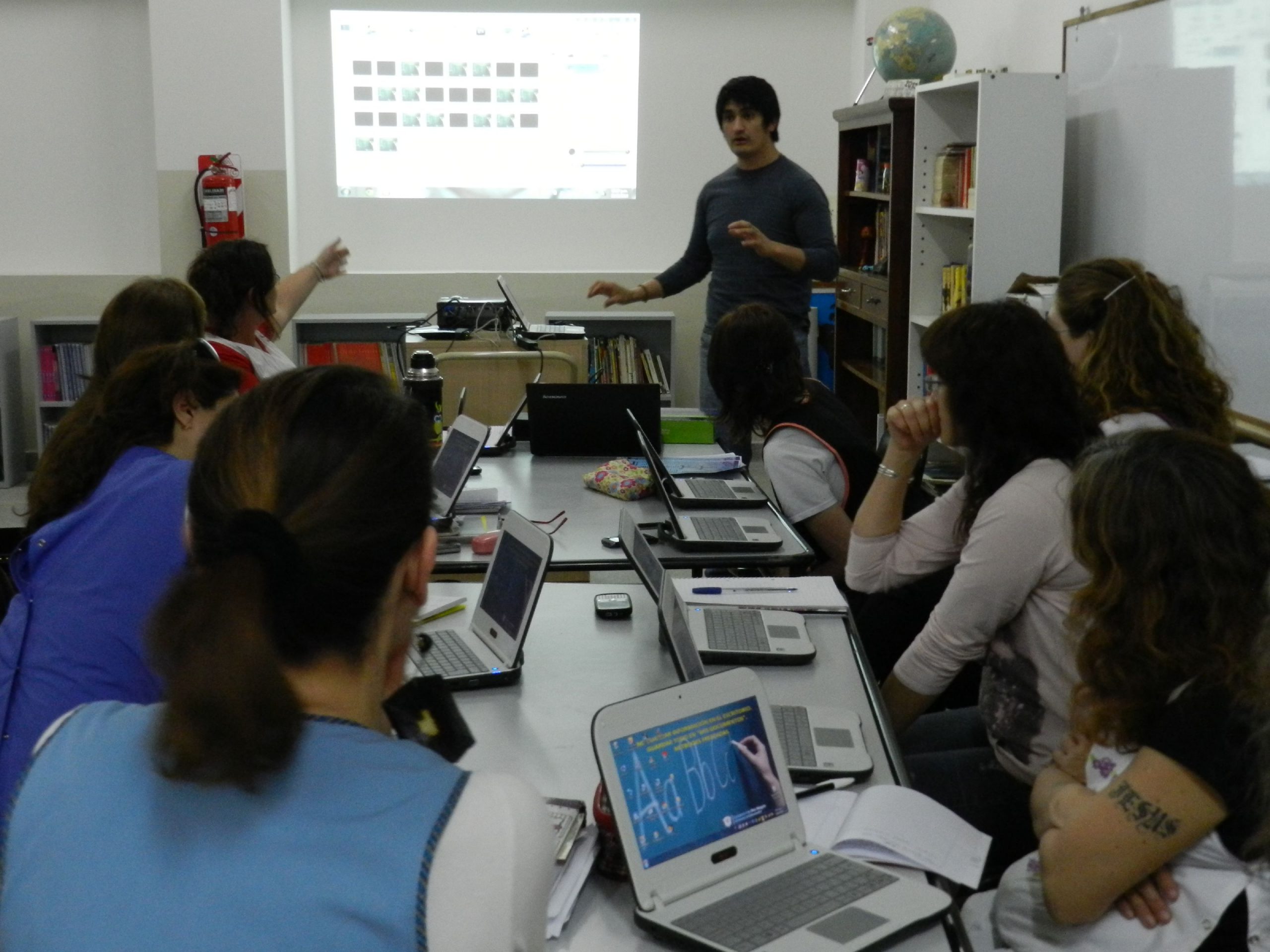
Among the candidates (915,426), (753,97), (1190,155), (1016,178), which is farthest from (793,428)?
(753,97)

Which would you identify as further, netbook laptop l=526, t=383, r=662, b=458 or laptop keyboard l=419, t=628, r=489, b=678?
netbook laptop l=526, t=383, r=662, b=458

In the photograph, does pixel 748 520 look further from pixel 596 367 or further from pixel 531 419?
pixel 596 367

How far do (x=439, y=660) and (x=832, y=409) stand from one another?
1.30m

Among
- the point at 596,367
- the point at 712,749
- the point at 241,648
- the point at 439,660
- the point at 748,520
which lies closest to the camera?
the point at 241,648

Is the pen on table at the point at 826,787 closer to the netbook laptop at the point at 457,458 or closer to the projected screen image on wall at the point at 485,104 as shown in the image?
the netbook laptop at the point at 457,458

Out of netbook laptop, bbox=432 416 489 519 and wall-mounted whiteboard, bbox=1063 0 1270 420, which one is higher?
wall-mounted whiteboard, bbox=1063 0 1270 420

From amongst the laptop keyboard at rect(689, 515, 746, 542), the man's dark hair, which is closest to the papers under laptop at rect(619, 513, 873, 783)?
the laptop keyboard at rect(689, 515, 746, 542)

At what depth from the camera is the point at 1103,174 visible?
13.1 ft

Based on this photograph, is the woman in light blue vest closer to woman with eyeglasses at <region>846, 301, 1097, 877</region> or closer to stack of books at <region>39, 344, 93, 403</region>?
woman with eyeglasses at <region>846, 301, 1097, 877</region>

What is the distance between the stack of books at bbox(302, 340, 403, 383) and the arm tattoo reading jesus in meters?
5.06

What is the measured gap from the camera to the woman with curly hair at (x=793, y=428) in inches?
116

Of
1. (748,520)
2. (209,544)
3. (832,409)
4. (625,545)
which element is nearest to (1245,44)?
(832,409)

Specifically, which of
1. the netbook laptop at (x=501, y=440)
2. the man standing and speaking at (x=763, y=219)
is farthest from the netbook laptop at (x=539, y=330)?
the netbook laptop at (x=501, y=440)

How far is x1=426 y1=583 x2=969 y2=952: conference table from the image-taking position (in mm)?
1371
